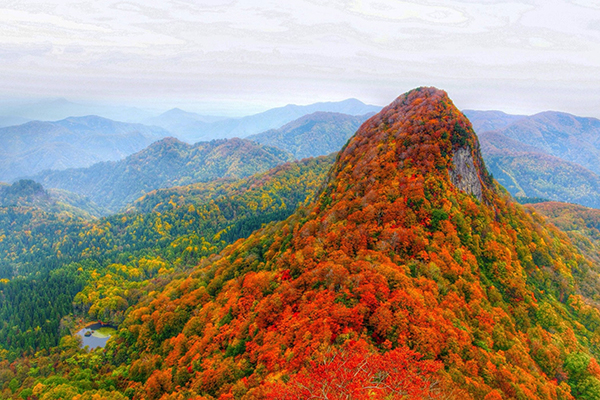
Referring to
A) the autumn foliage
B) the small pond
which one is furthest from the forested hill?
the small pond

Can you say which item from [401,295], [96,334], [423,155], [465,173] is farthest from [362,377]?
[96,334]

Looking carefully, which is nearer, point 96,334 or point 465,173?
point 465,173

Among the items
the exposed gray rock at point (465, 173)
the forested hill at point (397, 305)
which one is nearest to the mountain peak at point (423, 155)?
the exposed gray rock at point (465, 173)

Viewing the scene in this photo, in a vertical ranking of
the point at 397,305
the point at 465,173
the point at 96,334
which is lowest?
the point at 96,334

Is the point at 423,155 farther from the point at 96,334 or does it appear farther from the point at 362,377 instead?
the point at 96,334

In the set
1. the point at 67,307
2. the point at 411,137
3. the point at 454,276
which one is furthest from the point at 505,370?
the point at 67,307

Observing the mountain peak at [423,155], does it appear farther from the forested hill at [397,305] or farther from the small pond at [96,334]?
the small pond at [96,334]

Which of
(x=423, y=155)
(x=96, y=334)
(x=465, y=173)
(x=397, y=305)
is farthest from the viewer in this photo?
(x=96, y=334)
